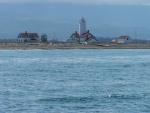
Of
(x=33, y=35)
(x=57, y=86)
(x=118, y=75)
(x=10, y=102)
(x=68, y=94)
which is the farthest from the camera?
(x=33, y=35)

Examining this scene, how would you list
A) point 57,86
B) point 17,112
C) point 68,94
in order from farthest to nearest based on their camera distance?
point 57,86 → point 68,94 → point 17,112

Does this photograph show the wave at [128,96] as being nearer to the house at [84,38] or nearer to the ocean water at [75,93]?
the ocean water at [75,93]

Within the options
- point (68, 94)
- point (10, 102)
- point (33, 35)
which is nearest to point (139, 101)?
point (68, 94)

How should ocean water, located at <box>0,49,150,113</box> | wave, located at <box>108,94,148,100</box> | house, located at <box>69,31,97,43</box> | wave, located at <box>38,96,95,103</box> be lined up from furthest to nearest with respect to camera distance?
house, located at <box>69,31,97,43</box>
wave, located at <box>108,94,148,100</box>
wave, located at <box>38,96,95,103</box>
ocean water, located at <box>0,49,150,113</box>

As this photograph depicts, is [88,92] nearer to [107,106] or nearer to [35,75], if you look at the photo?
[107,106]

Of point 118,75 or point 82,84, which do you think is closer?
point 82,84

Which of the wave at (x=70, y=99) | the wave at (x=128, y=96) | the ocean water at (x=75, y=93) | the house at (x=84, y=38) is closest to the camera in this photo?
the ocean water at (x=75, y=93)

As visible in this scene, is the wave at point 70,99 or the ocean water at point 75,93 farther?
the wave at point 70,99

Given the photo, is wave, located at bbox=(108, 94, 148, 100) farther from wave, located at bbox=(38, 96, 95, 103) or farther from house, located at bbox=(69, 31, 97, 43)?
house, located at bbox=(69, 31, 97, 43)

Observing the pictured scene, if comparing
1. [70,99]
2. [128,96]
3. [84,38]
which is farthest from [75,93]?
[84,38]

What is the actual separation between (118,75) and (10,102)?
16946mm

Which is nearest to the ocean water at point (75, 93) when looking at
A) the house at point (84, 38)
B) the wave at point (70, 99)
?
the wave at point (70, 99)

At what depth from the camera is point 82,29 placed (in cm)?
16788

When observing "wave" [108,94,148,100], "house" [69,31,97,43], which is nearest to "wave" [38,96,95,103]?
"wave" [108,94,148,100]
